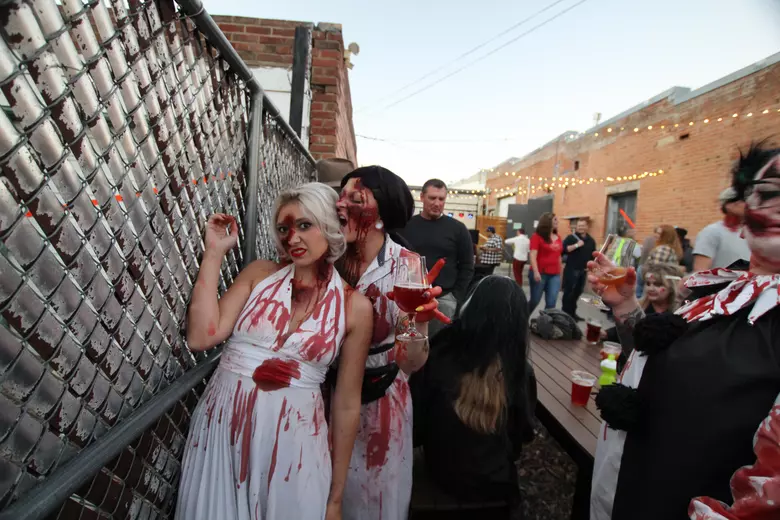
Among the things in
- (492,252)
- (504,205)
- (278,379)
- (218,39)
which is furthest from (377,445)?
(504,205)

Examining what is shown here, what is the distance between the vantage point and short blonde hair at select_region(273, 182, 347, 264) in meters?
1.56

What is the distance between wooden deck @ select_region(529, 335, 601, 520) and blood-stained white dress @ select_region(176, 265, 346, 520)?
1.64 meters

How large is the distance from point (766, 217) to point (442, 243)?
2.64 m

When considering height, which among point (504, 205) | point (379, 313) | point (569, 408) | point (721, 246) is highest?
point (504, 205)

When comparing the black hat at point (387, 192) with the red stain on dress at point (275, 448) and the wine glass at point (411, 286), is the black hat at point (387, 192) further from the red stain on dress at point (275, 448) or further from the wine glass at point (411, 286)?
the red stain on dress at point (275, 448)

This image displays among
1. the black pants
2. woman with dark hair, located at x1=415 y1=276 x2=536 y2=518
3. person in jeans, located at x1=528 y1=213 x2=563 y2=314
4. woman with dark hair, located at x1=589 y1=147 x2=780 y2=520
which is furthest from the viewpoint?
the black pants

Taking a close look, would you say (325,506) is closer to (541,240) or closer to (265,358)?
(265,358)

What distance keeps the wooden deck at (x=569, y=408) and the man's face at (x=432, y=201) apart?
1771mm

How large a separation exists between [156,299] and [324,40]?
4.02m

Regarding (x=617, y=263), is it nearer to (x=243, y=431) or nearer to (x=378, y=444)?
(x=378, y=444)

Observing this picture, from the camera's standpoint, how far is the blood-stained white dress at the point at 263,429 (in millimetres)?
1318

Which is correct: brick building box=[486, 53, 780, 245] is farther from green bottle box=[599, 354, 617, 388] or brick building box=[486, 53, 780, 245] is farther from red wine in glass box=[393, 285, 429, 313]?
red wine in glass box=[393, 285, 429, 313]

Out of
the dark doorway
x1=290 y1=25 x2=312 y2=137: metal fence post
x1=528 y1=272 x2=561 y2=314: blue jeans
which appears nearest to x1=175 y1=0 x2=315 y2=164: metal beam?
x1=290 y1=25 x2=312 y2=137: metal fence post

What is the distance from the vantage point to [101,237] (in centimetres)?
98
